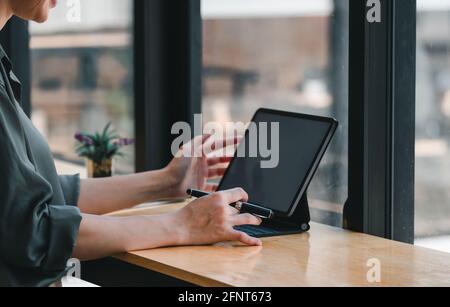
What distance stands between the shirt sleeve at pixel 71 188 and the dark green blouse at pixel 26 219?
42cm

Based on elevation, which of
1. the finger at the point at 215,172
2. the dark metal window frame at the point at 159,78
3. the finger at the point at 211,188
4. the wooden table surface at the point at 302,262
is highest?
the dark metal window frame at the point at 159,78

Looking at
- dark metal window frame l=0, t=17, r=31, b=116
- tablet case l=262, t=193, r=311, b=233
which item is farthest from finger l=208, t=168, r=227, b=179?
dark metal window frame l=0, t=17, r=31, b=116

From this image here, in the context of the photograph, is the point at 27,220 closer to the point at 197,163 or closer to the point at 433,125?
the point at 197,163

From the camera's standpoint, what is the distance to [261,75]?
2.91 m

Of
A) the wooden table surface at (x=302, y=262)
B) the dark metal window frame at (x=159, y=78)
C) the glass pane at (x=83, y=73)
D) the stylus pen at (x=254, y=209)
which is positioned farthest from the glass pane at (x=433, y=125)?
the glass pane at (x=83, y=73)

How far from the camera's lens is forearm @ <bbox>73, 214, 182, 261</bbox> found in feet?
6.57

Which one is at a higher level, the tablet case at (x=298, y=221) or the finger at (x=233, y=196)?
the finger at (x=233, y=196)

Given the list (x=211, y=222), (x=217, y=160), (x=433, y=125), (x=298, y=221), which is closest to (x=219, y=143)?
(x=217, y=160)

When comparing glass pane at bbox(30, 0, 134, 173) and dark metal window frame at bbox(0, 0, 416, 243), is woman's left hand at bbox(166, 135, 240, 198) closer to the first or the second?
dark metal window frame at bbox(0, 0, 416, 243)

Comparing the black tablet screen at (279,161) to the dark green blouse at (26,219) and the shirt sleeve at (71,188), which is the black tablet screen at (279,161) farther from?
the dark green blouse at (26,219)

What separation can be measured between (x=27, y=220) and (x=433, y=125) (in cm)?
103

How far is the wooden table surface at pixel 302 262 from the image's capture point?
5.94ft

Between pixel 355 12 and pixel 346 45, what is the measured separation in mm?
165
